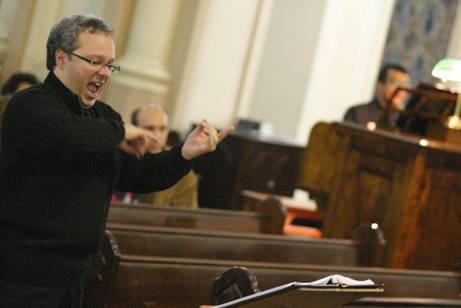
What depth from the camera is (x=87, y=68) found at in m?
3.39

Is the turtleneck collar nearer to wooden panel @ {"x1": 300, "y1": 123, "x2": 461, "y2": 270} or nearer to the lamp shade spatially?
wooden panel @ {"x1": 300, "y1": 123, "x2": 461, "y2": 270}

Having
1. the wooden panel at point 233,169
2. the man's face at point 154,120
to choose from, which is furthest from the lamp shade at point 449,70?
the wooden panel at point 233,169

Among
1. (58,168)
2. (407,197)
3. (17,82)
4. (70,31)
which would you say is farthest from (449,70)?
(58,168)

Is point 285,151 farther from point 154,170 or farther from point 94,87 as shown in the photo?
point 94,87

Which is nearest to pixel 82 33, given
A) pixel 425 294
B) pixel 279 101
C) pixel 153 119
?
pixel 425 294

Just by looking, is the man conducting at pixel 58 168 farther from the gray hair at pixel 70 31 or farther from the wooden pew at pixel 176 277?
the wooden pew at pixel 176 277

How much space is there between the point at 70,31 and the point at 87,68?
14cm

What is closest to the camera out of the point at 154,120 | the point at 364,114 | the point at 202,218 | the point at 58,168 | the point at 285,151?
the point at 58,168

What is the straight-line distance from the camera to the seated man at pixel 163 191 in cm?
692

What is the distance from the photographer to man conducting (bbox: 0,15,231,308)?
3.29 m

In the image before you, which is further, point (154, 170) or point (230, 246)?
point (230, 246)

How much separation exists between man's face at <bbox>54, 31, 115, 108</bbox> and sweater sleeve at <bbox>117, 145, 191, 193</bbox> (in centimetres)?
34

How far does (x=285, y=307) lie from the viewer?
3.28 meters

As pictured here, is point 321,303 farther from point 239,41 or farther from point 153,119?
point 239,41
